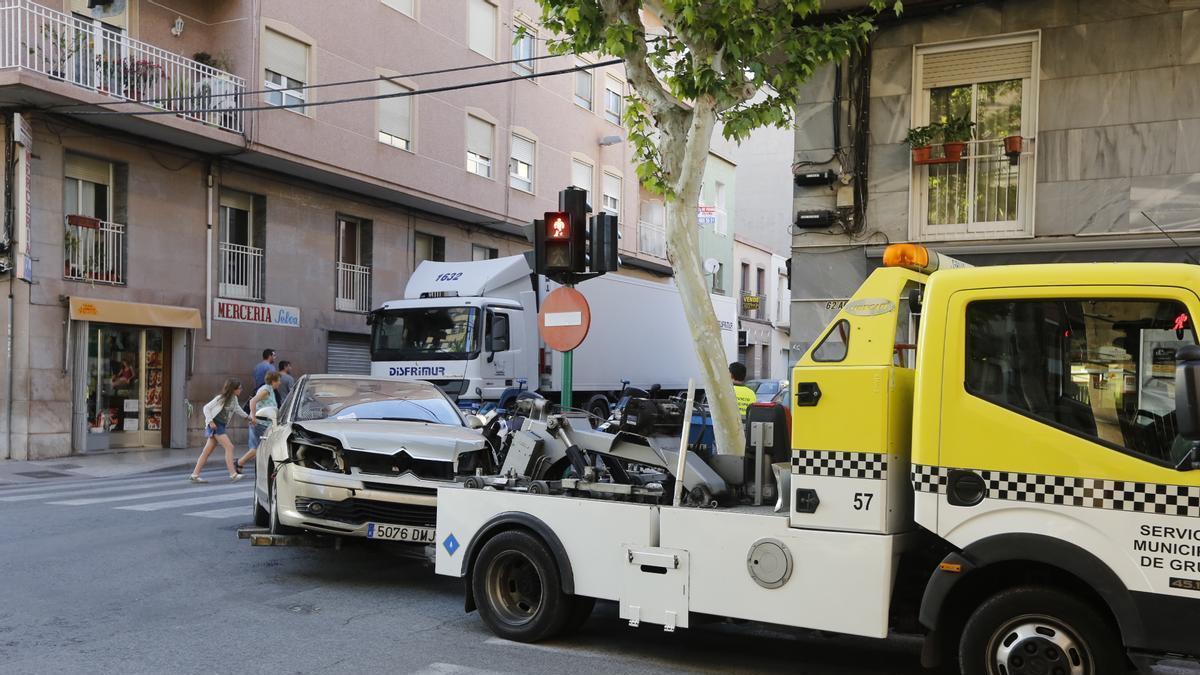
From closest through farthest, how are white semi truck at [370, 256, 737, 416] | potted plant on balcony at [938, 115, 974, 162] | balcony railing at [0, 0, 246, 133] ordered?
1. potted plant on balcony at [938, 115, 974, 162]
2. balcony railing at [0, 0, 246, 133]
3. white semi truck at [370, 256, 737, 416]

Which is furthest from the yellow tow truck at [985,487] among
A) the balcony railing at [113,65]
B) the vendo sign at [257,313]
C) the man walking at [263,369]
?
the vendo sign at [257,313]

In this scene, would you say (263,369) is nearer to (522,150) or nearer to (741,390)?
(741,390)

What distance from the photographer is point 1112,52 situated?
415 inches

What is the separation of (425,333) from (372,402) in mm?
8756

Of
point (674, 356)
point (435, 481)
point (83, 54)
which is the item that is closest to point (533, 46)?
point (674, 356)

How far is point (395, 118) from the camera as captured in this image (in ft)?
77.6

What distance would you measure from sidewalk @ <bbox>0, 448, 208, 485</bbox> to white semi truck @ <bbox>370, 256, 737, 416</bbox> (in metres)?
3.63

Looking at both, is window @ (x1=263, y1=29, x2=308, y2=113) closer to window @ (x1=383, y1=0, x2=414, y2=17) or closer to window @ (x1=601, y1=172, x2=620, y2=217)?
window @ (x1=383, y1=0, x2=414, y2=17)

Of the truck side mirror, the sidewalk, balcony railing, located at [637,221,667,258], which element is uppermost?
balcony railing, located at [637,221,667,258]

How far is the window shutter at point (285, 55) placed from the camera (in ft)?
66.4

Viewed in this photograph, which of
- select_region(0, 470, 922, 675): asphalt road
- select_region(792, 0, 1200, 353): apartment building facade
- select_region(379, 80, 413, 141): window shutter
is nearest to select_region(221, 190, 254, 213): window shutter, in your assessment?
select_region(379, 80, 413, 141): window shutter

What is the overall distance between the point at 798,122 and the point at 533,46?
18786 mm

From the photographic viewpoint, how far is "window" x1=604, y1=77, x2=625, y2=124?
32938 millimetres

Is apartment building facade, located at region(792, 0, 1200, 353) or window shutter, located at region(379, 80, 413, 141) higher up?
window shutter, located at region(379, 80, 413, 141)
